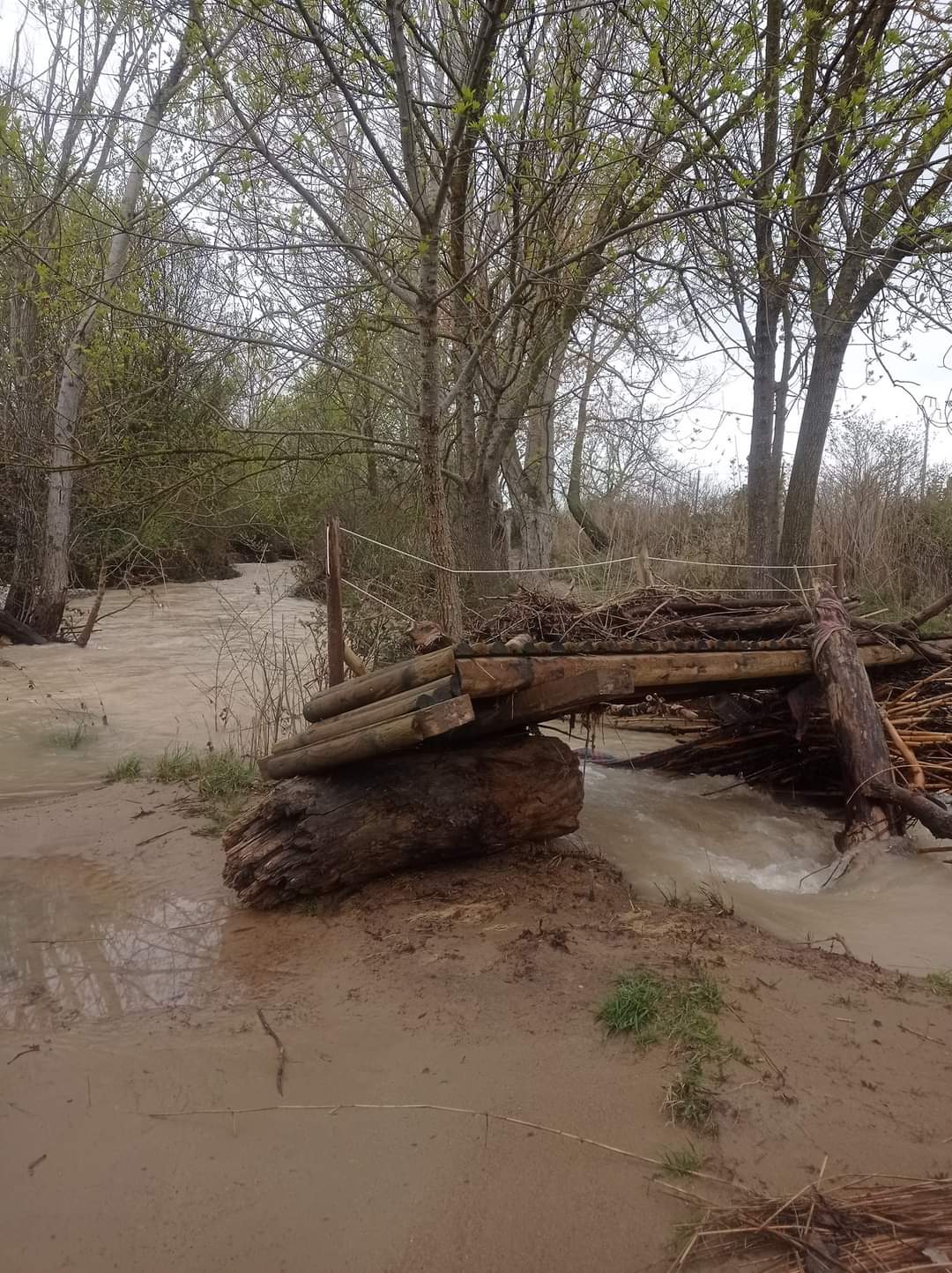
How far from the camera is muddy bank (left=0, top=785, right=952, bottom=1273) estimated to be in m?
1.97

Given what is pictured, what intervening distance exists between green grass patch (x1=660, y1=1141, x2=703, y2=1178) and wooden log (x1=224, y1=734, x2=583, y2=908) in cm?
194

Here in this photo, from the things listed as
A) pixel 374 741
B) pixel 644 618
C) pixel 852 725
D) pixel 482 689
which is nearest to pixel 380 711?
pixel 374 741

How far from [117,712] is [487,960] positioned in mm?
5864

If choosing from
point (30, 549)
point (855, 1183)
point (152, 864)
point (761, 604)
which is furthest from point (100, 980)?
point (30, 549)

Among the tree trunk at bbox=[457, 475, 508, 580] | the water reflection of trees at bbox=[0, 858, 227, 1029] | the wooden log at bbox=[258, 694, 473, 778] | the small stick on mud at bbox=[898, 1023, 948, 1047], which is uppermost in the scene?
the tree trunk at bbox=[457, 475, 508, 580]

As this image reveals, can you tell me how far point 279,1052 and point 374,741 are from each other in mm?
1318

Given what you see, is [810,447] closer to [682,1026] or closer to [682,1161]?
[682,1026]

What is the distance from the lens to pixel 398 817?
3.87 meters

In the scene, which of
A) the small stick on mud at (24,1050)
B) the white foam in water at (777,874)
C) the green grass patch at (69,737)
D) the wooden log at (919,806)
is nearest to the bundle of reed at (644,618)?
the wooden log at (919,806)

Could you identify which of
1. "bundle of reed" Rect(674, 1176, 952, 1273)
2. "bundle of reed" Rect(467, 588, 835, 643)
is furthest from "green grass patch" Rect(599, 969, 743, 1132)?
"bundle of reed" Rect(467, 588, 835, 643)

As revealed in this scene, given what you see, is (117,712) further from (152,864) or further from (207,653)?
(152,864)

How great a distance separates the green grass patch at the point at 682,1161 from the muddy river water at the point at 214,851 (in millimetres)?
1555

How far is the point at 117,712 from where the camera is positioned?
7895mm

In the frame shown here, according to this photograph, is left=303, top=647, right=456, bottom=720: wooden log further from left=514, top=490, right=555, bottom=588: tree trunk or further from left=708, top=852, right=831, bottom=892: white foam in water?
left=514, top=490, right=555, bottom=588: tree trunk
